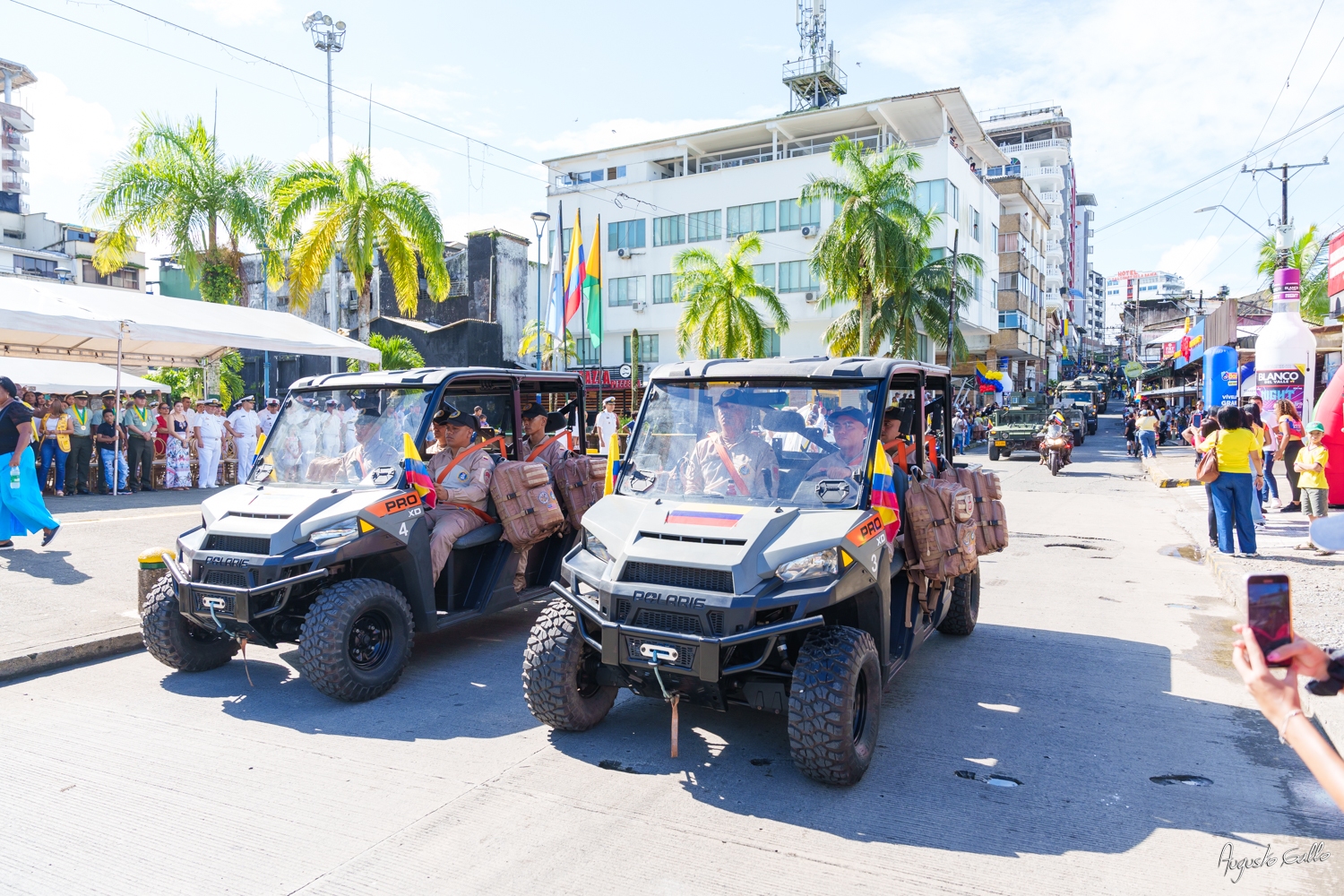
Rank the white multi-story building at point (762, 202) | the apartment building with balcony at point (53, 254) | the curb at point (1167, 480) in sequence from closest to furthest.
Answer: the curb at point (1167, 480)
the white multi-story building at point (762, 202)
the apartment building with balcony at point (53, 254)

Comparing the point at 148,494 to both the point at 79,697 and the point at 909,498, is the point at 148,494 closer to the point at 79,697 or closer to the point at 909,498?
the point at 79,697

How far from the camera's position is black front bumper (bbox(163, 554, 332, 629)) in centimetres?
540

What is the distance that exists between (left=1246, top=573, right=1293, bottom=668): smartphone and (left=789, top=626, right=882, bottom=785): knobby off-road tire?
2351 millimetres

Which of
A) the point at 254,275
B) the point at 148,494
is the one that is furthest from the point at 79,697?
the point at 254,275

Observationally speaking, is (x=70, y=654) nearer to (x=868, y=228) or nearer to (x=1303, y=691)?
(x=1303, y=691)

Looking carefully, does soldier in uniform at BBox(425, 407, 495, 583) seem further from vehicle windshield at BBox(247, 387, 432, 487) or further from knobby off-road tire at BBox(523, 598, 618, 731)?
knobby off-road tire at BBox(523, 598, 618, 731)

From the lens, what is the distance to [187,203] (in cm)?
2212

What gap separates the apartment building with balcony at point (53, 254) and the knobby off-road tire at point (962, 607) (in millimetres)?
54240

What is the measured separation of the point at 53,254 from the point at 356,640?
61792 millimetres

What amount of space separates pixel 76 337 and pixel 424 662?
1323 centimetres

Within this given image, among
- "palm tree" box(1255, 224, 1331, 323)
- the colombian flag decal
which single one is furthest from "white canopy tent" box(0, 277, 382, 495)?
"palm tree" box(1255, 224, 1331, 323)

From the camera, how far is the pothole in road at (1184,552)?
11.1m

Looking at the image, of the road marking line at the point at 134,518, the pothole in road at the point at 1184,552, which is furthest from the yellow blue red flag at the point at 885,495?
the road marking line at the point at 134,518

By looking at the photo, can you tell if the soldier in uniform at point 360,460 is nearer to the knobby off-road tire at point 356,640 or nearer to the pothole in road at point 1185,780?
the knobby off-road tire at point 356,640
